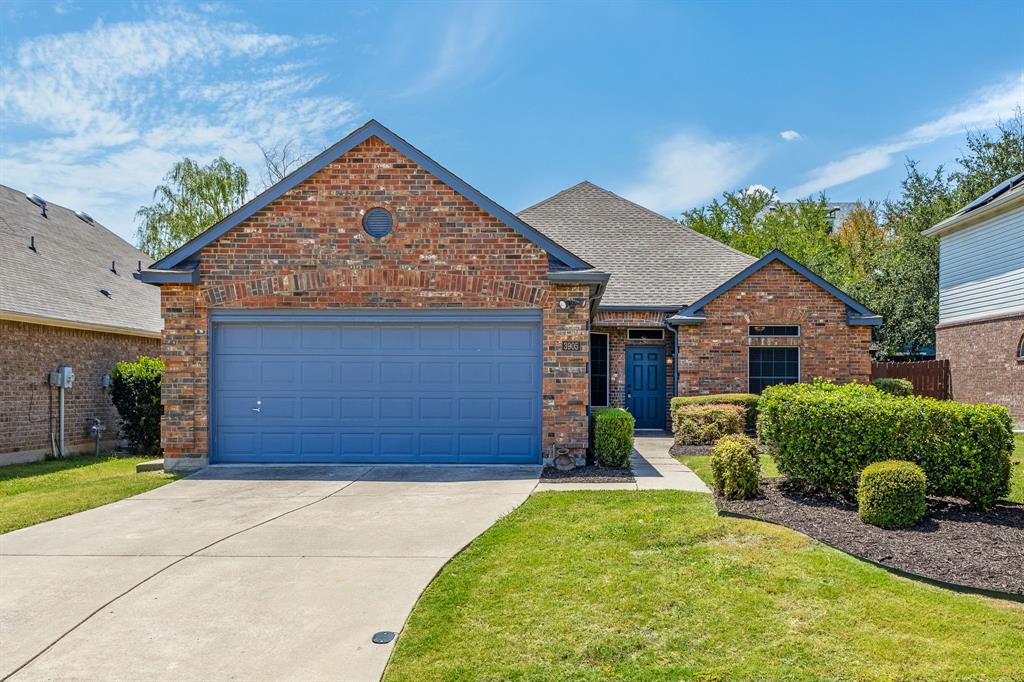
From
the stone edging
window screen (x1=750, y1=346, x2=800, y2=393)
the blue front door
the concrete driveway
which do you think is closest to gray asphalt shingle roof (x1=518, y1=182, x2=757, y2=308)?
the blue front door

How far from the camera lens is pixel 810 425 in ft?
24.3

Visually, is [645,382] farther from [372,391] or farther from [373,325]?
[373,325]

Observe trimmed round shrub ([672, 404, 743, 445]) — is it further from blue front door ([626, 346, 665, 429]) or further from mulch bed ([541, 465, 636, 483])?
mulch bed ([541, 465, 636, 483])

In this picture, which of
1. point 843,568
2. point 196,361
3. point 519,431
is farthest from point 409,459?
point 843,568

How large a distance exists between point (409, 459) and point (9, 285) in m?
9.10

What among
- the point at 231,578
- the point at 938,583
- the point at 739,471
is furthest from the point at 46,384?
the point at 938,583

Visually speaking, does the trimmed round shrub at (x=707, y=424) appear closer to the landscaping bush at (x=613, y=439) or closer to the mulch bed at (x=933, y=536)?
the landscaping bush at (x=613, y=439)

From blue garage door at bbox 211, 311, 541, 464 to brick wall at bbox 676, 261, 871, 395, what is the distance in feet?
21.4

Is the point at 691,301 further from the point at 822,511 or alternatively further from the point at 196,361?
the point at 196,361

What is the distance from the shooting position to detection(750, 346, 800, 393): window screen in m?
15.6

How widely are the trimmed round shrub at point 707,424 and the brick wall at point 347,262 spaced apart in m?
4.13

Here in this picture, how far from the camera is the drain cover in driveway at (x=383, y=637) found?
425 cm

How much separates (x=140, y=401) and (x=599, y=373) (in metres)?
10.4

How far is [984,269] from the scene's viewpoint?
753 inches
